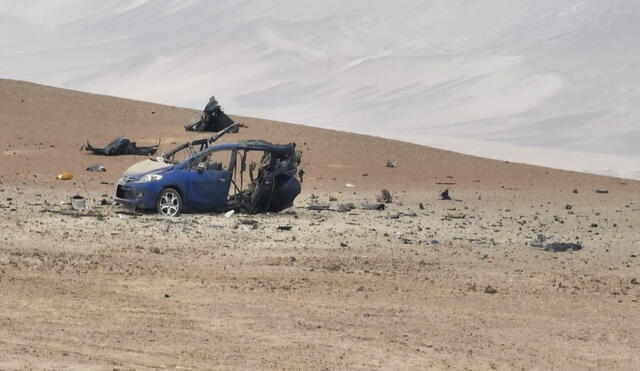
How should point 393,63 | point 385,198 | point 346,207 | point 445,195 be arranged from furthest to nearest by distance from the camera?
point 393,63
point 445,195
point 385,198
point 346,207

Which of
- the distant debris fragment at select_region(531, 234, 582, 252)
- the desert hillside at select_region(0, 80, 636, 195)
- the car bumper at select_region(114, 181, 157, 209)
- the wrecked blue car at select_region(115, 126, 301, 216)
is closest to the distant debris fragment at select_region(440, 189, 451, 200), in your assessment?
the desert hillside at select_region(0, 80, 636, 195)

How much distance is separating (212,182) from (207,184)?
0.29 ft

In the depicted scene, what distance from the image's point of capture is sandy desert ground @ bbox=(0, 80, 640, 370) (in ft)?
32.0

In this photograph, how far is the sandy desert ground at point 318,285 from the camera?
975cm

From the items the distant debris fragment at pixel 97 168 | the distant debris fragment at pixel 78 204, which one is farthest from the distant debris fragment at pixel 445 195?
the distant debris fragment at pixel 78 204

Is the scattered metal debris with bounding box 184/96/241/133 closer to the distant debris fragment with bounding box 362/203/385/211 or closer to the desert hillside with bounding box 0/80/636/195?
the desert hillside with bounding box 0/80/636/195

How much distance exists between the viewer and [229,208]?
19516mm

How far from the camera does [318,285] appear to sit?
42.8 feet

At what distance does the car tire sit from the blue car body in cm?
6

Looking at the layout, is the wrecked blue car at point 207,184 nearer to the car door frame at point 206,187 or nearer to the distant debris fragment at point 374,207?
the car door frame at point 206,187

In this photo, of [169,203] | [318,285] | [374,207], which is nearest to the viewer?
[318,285]

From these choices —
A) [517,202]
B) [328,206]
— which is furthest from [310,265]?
[517,202]

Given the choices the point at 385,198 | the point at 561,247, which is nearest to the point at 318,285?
the point at 561,247

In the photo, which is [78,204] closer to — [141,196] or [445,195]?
[141,196]
